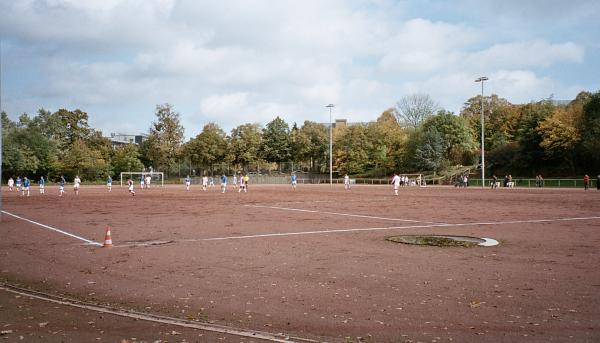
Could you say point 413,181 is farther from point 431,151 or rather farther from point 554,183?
point 554,183

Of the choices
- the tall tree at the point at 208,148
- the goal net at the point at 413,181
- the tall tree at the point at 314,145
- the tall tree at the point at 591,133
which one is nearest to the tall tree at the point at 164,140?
the tall tree at the point at 208,148

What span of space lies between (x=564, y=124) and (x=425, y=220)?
194 ft

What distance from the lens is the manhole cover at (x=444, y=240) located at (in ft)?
42.5

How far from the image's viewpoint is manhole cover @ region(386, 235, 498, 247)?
42.5 ft

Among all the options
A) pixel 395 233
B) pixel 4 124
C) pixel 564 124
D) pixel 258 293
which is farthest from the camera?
pixel 4 124

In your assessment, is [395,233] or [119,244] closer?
[119,244]

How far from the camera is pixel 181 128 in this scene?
97.3 meters

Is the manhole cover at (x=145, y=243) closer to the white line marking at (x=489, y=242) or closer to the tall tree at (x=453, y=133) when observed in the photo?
the white line marking at (x=489, y=242)

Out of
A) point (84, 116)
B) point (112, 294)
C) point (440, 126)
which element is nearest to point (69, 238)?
point (112, 294)

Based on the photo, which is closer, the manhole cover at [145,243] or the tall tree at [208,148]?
the manhole cover at [145,243]

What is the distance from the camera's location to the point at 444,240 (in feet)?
45.1

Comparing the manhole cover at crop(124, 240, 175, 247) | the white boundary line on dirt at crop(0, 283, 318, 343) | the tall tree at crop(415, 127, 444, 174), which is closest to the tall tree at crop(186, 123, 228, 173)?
the tall tree at crop(415, 127, 444, 174)

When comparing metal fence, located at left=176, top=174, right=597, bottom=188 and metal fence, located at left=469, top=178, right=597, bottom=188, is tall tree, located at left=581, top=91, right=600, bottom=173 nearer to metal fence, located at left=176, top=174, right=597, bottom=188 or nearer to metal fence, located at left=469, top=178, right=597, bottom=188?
metal fence, located at left=469, top=178, right=597, bottom=188

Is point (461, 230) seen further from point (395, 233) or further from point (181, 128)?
point (181, 128)
